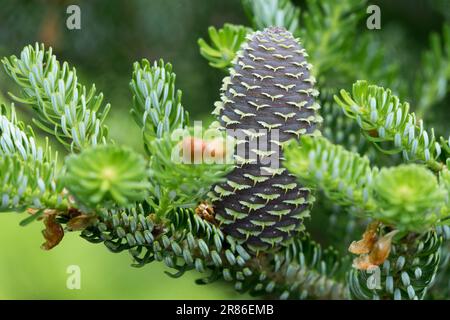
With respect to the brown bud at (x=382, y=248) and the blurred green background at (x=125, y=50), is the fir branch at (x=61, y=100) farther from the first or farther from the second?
the blurred green background at (x=125, y=50)

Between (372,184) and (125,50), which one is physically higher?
(125,50)

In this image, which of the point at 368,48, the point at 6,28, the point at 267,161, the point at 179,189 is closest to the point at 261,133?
the point at 267,161

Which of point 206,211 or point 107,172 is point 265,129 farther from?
point 107,172

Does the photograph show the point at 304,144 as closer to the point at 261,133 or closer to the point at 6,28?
the point at 261,133

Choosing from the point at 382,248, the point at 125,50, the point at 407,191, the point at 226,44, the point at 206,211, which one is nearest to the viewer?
the point at 407,191

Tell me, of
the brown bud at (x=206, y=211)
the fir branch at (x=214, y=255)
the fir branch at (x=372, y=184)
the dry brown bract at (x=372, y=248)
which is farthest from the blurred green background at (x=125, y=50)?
the fir branch at (x=372, y=184)

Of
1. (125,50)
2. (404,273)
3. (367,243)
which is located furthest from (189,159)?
(125,50)
